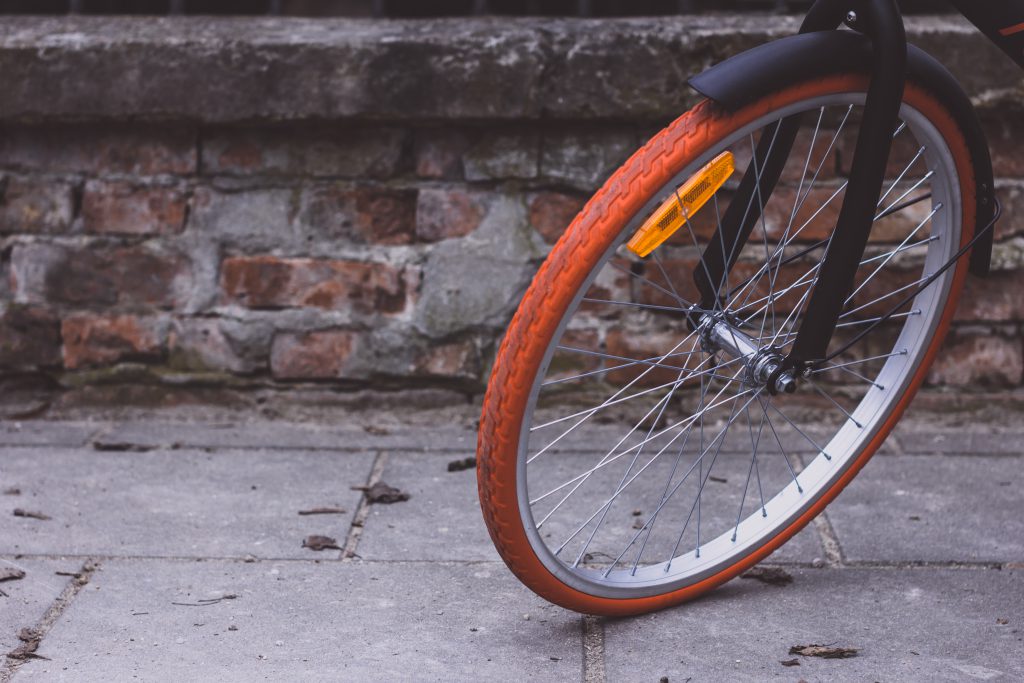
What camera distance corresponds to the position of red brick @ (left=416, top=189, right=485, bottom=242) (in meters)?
2.69

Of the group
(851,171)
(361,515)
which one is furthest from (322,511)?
(851,171)

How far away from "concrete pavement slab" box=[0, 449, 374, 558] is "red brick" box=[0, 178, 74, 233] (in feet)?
1.77

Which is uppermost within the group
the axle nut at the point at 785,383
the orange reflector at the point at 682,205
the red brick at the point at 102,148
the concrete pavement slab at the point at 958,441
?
the orange reflector at the point at 682,205

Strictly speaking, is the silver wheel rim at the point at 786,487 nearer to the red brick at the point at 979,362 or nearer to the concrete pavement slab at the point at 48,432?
the red brick at the point at 979,362

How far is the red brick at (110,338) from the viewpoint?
8.98 feet

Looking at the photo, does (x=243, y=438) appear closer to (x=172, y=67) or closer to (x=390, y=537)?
(x=390, y=537)

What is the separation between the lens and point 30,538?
2.08 meters

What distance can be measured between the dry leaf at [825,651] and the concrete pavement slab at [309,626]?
33 centimetres

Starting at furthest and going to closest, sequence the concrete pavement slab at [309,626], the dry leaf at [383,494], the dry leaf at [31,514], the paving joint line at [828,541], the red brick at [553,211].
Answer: the red brick at [553,211] → the dry leaf at [383,494] → the dry leaf at [31,514] → the paving joint line at [828,541] → the concrete pavement slab at [309,626]

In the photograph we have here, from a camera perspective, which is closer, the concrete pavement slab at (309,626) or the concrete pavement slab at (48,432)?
the concrete pavement slab at (309,626)

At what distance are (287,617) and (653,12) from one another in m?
2.08

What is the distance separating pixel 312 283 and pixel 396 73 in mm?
524

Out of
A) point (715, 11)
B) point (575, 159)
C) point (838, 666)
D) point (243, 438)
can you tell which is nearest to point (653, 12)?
point (715, 11)

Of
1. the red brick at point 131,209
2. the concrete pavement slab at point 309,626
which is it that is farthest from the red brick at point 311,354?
the concrete pavement slab at point 309,626
